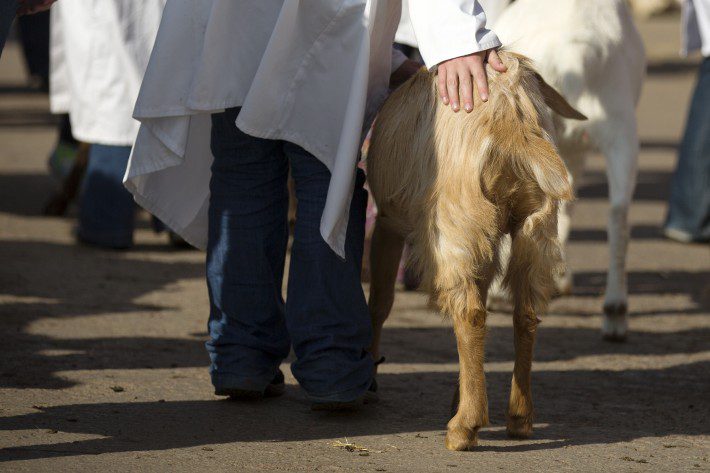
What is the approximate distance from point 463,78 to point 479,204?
1.24 ft

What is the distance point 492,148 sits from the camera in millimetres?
3369

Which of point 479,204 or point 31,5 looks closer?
point 479,204

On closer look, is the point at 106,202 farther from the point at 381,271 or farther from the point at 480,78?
the point at 480,78

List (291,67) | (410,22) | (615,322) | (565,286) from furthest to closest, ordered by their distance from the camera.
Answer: (565,286), (615,322), (410,22), (291,67)

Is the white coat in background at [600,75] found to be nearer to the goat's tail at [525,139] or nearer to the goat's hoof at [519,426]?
the goat's tail at [525,139]

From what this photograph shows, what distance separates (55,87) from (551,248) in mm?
3893

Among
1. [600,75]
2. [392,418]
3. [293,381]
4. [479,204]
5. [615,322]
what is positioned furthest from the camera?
[615,322]

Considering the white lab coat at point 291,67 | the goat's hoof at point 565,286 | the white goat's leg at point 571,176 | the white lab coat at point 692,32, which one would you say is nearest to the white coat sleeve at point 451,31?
the white lab coat at point 291,67

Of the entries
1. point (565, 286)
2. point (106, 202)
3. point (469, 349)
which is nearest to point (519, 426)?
point (469, 349)

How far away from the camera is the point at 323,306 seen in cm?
374

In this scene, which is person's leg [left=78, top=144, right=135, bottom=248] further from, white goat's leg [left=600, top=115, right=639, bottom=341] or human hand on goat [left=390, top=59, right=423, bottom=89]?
human hand on goat [left=390, top=59, right=423, bottom=89]

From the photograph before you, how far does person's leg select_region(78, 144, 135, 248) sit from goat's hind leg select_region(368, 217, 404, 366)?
9.35 ft

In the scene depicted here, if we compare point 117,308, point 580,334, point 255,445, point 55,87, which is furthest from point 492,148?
point 55,87

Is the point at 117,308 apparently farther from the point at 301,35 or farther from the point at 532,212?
the point at 532,212
